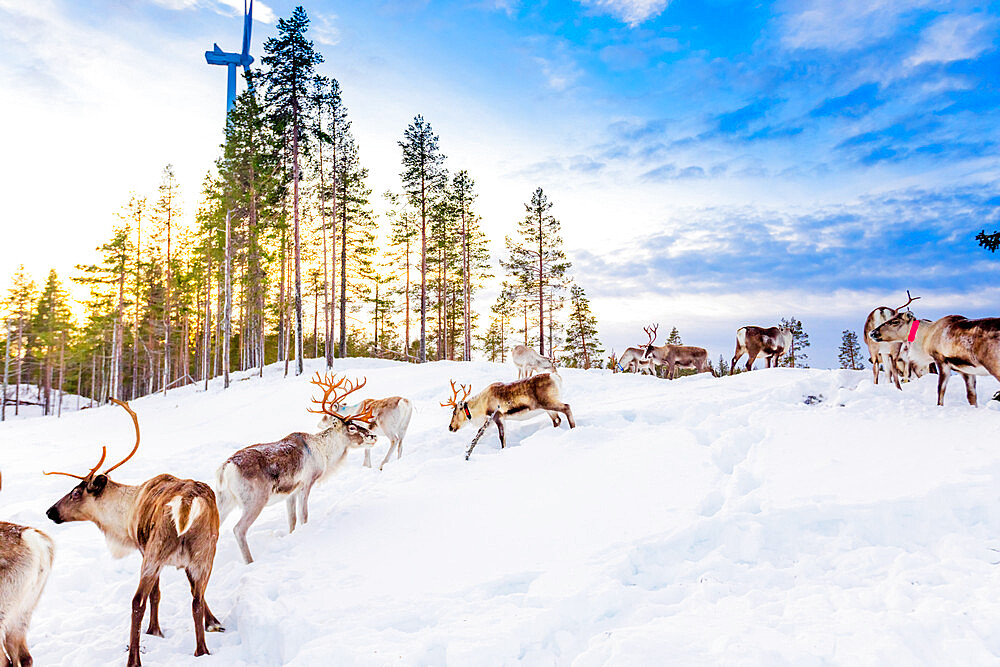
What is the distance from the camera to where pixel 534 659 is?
3.74 m

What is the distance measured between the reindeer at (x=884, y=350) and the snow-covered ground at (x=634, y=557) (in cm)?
172

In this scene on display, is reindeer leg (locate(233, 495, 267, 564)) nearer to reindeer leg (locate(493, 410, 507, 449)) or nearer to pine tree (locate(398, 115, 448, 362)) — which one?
reindeer leg (locate(493, 410, 507, 449))

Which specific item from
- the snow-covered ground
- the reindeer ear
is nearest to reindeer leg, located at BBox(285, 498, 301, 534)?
the snow-covered ground

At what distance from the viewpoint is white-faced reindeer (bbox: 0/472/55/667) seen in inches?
151

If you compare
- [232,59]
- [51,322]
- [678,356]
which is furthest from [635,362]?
[232,59]

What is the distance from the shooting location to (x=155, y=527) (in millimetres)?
4547

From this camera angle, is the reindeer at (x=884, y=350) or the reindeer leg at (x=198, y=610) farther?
the reindeer at (x=884, y=350)

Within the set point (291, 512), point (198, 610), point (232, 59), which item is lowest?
point (198, 610)

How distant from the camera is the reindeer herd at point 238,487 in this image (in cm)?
403

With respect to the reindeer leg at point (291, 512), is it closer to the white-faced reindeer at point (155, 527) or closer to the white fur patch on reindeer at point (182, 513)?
the white-faced reindeer at point (155, 527)

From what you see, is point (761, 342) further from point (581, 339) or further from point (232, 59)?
point (232, 59)

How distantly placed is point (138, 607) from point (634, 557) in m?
4.22

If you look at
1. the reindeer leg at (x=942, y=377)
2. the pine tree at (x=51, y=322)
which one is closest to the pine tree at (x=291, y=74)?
the reindeer leg at (x=942, y=377)

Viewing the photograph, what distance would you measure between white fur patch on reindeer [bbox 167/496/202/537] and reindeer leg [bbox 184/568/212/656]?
0.40 m
